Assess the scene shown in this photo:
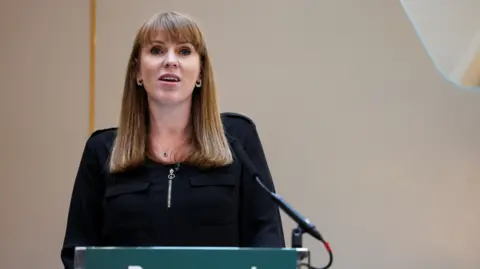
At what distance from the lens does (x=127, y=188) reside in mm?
1379

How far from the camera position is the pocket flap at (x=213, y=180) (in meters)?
1.38

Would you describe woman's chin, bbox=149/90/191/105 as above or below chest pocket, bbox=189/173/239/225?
above

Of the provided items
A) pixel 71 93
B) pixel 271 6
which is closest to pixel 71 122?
pixel 71 93

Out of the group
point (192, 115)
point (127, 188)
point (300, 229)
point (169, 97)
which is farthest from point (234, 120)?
point (300, 229)

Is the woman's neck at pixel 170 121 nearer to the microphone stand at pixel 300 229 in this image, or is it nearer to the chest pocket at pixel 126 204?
the chest pocket at pixel 126 204

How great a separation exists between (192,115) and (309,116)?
0.79 meters

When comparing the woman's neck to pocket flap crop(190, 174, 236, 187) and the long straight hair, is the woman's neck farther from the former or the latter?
pocket flap crop(190, 174, 236, 187)

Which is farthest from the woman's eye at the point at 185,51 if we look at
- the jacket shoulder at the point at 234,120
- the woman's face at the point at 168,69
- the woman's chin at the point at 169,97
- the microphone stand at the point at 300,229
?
the microphone stand at the point at 300,229

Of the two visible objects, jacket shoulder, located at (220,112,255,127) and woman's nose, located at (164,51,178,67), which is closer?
woman's nose, located at (164,51,178,67)

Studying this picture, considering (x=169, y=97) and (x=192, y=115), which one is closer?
(x=169, y=97)

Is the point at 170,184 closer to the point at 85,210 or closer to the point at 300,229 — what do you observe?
the point at 85,210

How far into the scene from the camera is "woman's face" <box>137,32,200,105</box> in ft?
4.45

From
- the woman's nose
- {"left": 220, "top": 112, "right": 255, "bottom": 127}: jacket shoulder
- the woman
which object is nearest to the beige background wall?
{"left": 220, "top": 112, "right": 255, "bottom": 127}: jacket shoulder

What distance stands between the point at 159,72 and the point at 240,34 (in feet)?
2.92
